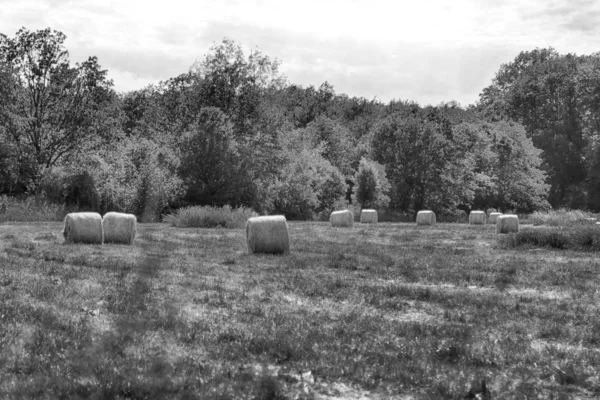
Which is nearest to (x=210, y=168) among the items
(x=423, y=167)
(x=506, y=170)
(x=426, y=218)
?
(x=426, y=218)

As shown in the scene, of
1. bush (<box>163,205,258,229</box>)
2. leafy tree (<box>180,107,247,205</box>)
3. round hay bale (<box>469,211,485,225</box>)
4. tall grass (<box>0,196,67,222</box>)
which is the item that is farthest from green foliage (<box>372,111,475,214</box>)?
tall grass (<box>0,196,67,222</box>)

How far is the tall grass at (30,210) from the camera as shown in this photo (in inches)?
1775

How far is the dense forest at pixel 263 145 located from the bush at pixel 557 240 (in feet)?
98.2

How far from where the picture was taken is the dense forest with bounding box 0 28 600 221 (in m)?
55.6

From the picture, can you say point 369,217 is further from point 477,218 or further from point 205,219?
point 205,219

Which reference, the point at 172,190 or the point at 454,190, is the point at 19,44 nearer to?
Answer: the point at 172,190

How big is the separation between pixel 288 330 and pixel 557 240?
2192 cm

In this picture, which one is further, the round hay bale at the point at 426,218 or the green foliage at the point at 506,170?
the green foliage at the point at 506,170

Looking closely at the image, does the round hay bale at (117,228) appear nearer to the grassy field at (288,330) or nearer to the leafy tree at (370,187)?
the grassy field at (288,330)

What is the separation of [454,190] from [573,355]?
77.1 metres

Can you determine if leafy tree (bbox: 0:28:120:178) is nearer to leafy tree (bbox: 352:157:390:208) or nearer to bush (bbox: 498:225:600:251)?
leafy tree (bbox: 352:157:390:208)

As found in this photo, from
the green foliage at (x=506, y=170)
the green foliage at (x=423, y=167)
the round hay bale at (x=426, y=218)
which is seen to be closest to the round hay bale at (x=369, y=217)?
the round hay bale at (x=426, y=218)

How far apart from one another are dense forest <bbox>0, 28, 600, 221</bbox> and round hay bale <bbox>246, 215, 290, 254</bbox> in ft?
102

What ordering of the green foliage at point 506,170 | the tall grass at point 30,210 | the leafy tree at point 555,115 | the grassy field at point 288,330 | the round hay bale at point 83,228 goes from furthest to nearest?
1. the leafy tree at point 555,115
2. the green foliage at point 506,170
3. the tall grass at point 30,210
4. the round hay bale at point 83,228
5. the grassy field at point 288,330
